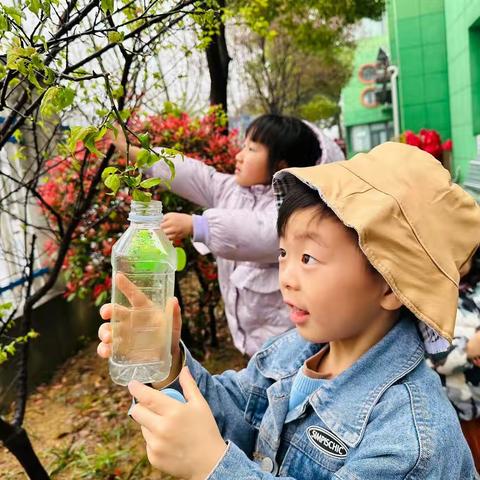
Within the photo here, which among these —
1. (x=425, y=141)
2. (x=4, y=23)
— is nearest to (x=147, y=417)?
(x=4, y=23)

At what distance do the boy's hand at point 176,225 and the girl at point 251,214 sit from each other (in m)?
0.01

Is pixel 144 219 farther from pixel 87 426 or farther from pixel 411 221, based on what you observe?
pixel 87 426

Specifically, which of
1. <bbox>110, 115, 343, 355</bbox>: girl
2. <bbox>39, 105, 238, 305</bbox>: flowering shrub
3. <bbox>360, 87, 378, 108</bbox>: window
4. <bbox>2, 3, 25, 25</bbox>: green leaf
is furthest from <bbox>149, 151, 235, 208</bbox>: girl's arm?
<bbox>360, 87, 378, 108</bbox>: window

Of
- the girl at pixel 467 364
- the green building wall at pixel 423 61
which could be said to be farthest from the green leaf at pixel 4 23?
the green building wall at pixel 423 61

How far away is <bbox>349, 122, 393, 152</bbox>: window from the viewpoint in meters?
26.9

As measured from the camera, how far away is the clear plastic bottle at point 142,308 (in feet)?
4.00

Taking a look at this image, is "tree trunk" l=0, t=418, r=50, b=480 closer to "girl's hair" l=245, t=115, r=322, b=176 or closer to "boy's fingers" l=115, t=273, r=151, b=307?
"boy's fingers" l=115, t=273, r=151, b=307

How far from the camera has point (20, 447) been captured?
6.89 feet

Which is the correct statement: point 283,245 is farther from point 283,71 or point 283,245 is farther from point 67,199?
point 283,71

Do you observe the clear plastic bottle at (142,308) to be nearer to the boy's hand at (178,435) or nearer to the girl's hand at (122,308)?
the girl's hand at (122,308)

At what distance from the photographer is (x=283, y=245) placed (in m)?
1.32

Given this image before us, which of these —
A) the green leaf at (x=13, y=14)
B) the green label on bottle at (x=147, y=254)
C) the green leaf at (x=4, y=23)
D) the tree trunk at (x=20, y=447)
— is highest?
the green leaf at (x=13, y=14)

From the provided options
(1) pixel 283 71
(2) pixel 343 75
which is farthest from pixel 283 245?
(2) pixel 343 75

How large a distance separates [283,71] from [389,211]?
15535 mm
